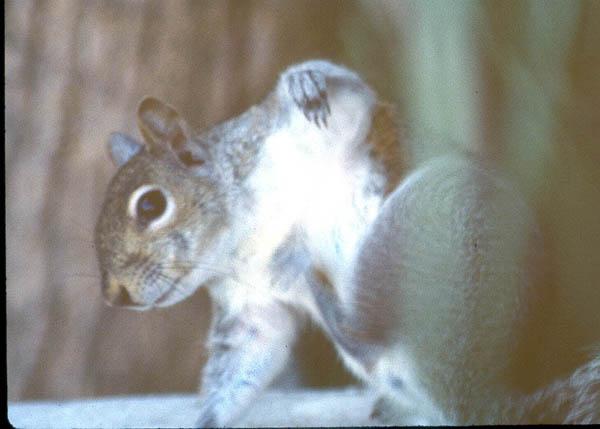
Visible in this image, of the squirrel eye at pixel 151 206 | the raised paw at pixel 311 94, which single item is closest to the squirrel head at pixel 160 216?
the squirrel eye at pixel 151 206

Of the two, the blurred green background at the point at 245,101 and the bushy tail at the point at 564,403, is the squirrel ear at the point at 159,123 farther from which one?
the bushy tail at the point at 564,403

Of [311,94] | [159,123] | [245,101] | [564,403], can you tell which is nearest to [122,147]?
[159,123]

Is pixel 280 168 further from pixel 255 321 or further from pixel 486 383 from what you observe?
pixel 486 383

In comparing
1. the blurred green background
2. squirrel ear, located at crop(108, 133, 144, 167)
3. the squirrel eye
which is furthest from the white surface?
squirrel ear, located at crop(108, 133, 144, 167)

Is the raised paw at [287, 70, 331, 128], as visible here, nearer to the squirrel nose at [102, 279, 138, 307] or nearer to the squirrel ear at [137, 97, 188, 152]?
the squirrel ear at [137, 97, 188, 152]

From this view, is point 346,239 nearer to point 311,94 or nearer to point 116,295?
point 311,94

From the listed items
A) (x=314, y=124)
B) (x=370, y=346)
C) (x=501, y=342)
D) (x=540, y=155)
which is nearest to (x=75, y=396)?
(x=370, y=346)
